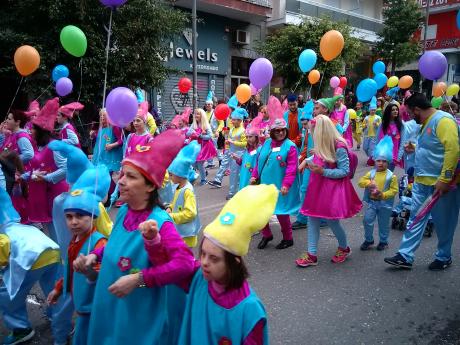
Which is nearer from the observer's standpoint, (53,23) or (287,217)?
(287,217)

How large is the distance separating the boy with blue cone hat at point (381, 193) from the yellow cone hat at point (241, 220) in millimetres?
3338

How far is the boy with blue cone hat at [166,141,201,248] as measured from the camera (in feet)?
12.1

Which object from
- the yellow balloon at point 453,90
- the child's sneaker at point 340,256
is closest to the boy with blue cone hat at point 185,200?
the child's sneaker at point 340,256

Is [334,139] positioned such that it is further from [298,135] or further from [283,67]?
[283,67]

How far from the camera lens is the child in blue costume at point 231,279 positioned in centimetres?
186

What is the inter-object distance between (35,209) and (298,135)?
4997 millimetres

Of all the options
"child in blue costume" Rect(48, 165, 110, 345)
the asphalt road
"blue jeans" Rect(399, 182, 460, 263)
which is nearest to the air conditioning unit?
the asphalt road

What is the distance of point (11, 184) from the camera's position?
A: 4262 millimetres

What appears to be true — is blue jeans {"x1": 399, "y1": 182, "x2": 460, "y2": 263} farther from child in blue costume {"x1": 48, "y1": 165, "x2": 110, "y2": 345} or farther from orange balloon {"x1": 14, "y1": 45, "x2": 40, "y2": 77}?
orange balloon {"x1": 14, "y1": 45, "x2": 40, "y2": 77}

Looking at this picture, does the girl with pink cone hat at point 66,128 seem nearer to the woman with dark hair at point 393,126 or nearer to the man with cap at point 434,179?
the man with cap at point 434,179

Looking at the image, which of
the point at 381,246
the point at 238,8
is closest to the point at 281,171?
the point at 381,246

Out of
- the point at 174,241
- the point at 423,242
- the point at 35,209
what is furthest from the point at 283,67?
the point at 174,241

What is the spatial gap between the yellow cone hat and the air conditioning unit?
64.5 ft

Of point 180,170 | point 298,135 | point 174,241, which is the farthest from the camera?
point 298,135
